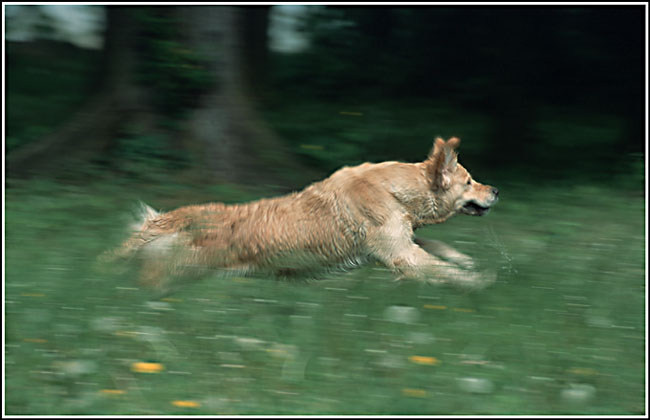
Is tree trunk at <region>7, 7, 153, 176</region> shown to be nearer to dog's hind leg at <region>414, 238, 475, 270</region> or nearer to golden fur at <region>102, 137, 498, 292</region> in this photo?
golden fur at <region>102, 137, 498, 292</region>

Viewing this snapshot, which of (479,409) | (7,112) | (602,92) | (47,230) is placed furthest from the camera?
(602,92)

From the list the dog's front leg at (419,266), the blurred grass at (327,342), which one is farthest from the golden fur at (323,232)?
the blurred grass at (327,342)

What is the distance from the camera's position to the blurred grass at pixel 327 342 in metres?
3.95

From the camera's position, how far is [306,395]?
3951 mm

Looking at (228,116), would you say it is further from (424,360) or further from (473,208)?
(424,360)

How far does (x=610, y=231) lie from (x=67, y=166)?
6237 millimetres

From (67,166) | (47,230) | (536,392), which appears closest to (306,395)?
(536,392)

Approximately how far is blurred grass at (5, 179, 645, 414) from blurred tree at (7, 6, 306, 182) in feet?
9.01

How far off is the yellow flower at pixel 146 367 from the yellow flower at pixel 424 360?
1.48 meters

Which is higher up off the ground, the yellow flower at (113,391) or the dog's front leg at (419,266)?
the dog's front leg at (419,266)

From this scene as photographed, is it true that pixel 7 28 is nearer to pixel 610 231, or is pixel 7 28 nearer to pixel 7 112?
pixel 7 112

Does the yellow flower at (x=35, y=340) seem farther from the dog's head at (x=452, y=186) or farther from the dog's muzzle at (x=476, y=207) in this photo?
the dog's muzzle at (x=476, y=207)

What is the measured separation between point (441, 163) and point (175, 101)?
14.5ft

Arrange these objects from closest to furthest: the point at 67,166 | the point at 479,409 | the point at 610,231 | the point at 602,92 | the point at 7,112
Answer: the point at 479,409, the point at 610,231, the point at 67,166, the point at 7,112, the point at 602,92
